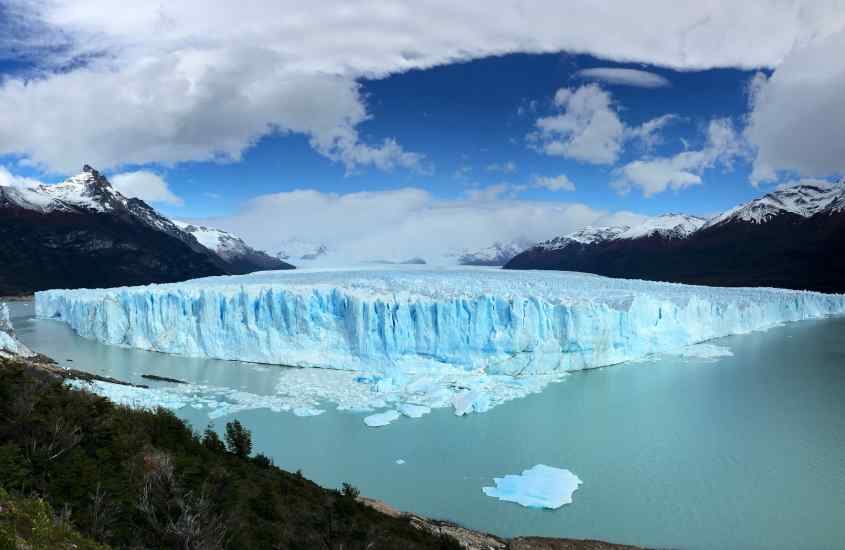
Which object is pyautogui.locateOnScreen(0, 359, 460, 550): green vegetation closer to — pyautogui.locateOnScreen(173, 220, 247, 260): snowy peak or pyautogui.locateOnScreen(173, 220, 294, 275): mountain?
pyautogui.locateOnScreen(173, 220, 294, 275): mountain

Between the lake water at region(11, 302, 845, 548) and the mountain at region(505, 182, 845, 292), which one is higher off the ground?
the mountain at region(505, 182, 845, 292)

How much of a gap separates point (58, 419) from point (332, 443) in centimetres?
559

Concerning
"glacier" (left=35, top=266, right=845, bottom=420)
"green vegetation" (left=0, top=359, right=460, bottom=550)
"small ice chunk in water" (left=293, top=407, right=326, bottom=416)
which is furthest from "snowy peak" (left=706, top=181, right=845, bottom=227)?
"green vegetation" (left=0, top=359, right=460, bottom=550)

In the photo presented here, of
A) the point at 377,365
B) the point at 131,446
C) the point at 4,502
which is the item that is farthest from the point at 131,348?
the point at 4,502

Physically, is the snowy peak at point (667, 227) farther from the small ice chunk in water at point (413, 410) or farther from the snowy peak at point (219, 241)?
the snowy peak at point (219, 241)

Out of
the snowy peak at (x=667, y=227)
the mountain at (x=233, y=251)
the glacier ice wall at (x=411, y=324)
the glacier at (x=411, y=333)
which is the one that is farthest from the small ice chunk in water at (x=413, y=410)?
the mountain at (x=233, y=251)

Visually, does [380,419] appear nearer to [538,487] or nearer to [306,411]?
[306,411]

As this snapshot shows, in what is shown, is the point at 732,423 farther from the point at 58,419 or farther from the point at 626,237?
the point at 626,237

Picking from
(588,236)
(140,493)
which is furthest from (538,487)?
(588,236)

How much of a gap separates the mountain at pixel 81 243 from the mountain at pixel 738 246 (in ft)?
167

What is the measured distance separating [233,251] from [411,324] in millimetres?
95045

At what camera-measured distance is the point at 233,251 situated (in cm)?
10162

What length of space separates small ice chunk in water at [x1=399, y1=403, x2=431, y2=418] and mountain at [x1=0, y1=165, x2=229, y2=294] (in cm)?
4647

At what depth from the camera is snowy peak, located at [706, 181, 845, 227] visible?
5149 centimetres
